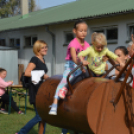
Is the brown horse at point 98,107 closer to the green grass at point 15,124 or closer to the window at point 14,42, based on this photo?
the green grass at point 15,124

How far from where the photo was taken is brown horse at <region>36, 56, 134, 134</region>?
3203mm

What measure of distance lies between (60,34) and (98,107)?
40.2ft

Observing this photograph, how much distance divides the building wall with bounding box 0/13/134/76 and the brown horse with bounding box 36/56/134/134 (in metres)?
8.76

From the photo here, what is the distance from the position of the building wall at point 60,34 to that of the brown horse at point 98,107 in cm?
876

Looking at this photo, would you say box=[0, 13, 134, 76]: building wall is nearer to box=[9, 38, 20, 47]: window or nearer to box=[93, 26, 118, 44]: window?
box=[93, 26, 118, 44]: window

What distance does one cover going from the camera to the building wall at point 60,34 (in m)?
12.2

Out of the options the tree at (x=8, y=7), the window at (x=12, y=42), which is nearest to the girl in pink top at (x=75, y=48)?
the window at (x=12, y=42)

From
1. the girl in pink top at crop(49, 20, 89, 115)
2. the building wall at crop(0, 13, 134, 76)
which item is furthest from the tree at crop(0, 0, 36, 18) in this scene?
the girl in pink top at crop(49, 20, 89, 115)

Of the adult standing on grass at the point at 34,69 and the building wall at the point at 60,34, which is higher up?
the building wall at the point at 60,34

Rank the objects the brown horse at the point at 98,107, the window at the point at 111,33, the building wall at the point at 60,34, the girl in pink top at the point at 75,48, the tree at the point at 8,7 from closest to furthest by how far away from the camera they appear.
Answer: the brown horse at the point at 98,107
the girl in pink top at the point at 75,48
the building wall at the point at 60,34
the window at the point at 111,33
the tree at the point at 8,7

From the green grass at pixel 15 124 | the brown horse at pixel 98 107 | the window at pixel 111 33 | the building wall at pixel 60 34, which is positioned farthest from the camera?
the window at pixel 111 33

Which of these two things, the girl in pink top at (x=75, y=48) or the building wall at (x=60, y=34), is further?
the building wall at (x=60, y=34)

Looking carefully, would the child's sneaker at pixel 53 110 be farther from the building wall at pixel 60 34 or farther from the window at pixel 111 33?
the window at pixel 111 33

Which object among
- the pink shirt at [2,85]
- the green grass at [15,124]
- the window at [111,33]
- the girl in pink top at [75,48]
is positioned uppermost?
the window at [111,33]
